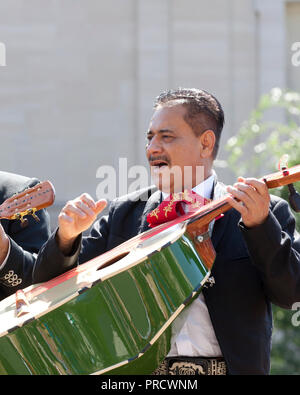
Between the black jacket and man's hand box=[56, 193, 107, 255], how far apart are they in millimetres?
118

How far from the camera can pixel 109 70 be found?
29.7ft

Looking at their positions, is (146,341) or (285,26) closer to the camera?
(146,341)

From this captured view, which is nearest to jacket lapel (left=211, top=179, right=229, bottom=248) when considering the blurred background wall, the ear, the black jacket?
the black jacket

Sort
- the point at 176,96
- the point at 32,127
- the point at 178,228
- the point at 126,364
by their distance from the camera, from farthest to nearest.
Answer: the point at 32,127
the point at 176,96
the point at 178,228
the point at 126,364

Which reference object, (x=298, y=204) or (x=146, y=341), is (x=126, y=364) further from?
(x=298, y=204)

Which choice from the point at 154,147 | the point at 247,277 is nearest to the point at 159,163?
the point at 154,147

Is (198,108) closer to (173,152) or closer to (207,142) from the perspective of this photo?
(207,142)

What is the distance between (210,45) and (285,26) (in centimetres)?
91

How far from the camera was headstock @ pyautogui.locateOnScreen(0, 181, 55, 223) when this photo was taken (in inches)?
127

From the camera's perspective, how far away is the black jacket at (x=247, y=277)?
301 cm

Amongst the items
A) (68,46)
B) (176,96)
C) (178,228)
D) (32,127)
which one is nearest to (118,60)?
(68,46)

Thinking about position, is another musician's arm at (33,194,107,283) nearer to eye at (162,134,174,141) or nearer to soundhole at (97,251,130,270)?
soundhole at (97,251,130,270)

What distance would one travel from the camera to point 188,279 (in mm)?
2855

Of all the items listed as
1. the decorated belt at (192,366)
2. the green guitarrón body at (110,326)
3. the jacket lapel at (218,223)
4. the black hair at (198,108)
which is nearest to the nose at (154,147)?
the black hair at (198,108)
